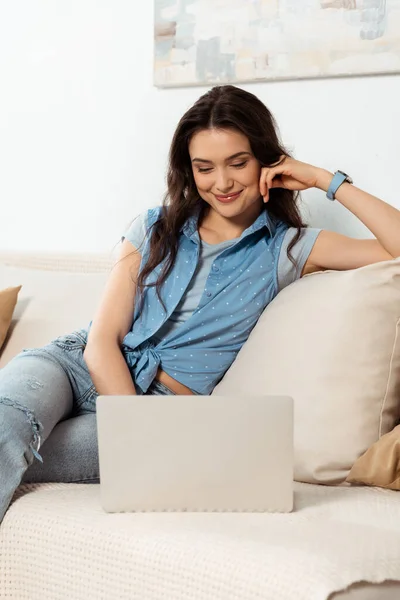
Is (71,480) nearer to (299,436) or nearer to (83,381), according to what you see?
(83,381)

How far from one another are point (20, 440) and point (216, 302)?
546 millimetres

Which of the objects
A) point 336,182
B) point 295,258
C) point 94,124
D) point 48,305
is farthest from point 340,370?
point 94,124

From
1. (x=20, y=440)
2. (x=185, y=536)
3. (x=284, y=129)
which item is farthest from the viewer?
(x=284, y=129)

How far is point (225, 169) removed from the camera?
1936mm

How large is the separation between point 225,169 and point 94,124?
34.5 inches

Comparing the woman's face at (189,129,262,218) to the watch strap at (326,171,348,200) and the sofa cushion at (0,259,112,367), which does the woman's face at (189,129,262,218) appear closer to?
the watch strap at (326,171,348,200)

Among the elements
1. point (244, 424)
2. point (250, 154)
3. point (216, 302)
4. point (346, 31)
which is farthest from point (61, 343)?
point (346, 31)

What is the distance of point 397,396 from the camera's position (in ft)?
5.75

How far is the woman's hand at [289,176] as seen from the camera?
77.6 inches

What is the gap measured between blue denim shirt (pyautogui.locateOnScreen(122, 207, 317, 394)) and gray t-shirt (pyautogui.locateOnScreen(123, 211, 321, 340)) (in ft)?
0.05

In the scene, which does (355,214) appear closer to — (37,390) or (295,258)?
(295,258)

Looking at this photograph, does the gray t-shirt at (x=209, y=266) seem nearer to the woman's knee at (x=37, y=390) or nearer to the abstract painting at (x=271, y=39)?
the woman's knee at (x=37, y=390)

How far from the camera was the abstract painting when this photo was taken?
212cm

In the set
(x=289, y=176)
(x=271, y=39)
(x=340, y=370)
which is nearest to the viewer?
(x=340, y=370)
